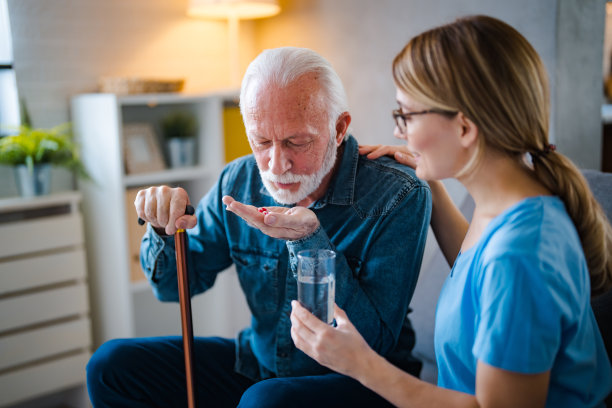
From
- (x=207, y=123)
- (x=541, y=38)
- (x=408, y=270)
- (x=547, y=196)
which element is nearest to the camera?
(x=547, y=196)

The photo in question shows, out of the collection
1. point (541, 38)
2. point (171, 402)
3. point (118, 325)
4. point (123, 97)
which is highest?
point (541, 38)

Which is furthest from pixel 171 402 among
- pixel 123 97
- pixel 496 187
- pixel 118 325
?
pixel 123 97

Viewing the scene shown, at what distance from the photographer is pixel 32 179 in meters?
2.24

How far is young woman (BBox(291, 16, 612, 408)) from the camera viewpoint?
80 cm

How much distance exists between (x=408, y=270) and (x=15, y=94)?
1.90 metres

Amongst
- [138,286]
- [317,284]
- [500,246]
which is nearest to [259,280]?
[317,284]

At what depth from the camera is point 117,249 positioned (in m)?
2.36

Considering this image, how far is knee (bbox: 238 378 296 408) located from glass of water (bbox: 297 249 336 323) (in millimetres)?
229

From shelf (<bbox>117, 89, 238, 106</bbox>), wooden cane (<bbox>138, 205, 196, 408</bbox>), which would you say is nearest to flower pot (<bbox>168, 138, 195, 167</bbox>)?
shelf (<bbox>117, 89, 238, 106</bbox>)

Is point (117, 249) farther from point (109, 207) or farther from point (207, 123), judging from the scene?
point (207, 123)

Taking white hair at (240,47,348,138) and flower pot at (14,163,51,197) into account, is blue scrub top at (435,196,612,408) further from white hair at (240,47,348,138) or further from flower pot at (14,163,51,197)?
flower pot at (14,163,51,197)

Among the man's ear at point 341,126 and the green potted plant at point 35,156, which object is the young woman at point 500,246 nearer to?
the man's ear at point 341,126

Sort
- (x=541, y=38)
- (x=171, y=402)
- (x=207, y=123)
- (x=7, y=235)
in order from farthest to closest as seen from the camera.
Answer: (x=207, y=123) → (x=7, y=235) → (x=541, y=38) → (x=171, y=402)

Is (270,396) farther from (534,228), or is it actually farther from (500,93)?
(500,93)
